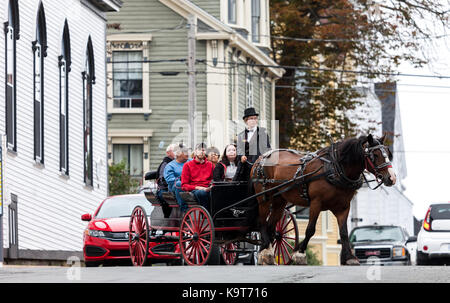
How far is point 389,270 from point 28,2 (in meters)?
16.4

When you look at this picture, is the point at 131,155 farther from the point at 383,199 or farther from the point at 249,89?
the point at 383,199

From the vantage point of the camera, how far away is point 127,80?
4325 cm

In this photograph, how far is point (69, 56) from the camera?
32781 millimetres

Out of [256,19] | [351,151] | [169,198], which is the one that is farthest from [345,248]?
[256,19]

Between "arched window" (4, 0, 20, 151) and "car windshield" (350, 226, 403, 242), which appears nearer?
"arched window" (4, 0, 20, 151)

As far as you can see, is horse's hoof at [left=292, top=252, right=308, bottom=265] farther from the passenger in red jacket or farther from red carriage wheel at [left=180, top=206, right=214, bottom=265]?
the passenger in red jacket

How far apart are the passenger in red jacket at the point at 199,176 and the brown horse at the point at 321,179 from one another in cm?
75

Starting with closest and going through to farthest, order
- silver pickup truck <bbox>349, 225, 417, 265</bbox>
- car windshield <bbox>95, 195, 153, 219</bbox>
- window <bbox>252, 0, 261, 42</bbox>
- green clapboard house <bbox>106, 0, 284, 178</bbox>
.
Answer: car windshield <bbox>95, 195, 153, 219</bbox> → silver pickup truck <bbox>349, 225, 417, 265</bbox> → green clapboard house <bbox>106, 0, 284, 178</bbox> → window <bbox>252, 0, 261, 42</bbox>

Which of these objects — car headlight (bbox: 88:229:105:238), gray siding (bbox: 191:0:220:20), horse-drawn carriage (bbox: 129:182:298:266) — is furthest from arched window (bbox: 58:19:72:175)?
horse-drawn carriage (bbox: 129:182:298:266)

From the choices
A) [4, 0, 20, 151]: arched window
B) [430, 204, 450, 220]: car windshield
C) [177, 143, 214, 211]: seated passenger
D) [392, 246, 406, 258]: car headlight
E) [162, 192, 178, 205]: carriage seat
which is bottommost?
[392, 246, 406, 258]: car headlight

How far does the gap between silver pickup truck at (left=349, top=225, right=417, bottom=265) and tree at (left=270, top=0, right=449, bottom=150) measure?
36.3 ft

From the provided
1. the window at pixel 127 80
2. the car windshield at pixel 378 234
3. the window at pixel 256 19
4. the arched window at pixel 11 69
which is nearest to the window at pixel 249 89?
the window at pixel 256 19

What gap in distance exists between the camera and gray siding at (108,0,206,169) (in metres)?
42.9

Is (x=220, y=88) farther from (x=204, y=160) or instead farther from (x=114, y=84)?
(x=204, y=160)
